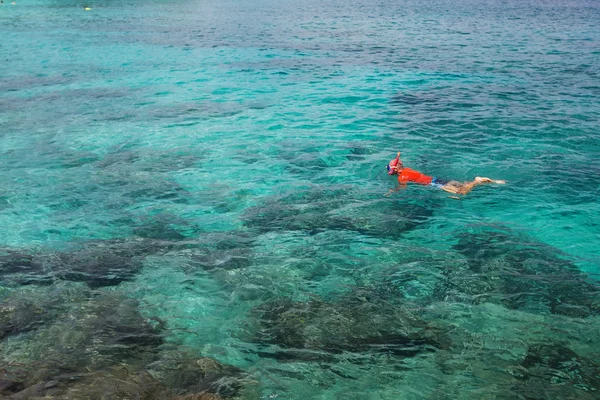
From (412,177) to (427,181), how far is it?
0.39m

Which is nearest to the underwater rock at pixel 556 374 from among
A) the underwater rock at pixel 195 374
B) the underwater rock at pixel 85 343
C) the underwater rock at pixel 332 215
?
the underwater rock at pixel 195 374

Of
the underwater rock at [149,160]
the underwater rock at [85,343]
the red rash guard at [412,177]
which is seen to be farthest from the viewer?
the underwater rock at [149,160]

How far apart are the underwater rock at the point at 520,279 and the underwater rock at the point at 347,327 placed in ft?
3.51

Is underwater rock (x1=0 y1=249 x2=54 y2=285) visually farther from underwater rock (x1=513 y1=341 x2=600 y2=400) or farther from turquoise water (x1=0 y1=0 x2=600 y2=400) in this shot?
underwater rock (x1=513 y1=341 x2=600 y2=400)

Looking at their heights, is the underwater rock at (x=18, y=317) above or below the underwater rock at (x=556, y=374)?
above

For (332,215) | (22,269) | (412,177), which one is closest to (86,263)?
(22,269)

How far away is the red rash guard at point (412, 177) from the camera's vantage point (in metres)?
12.1

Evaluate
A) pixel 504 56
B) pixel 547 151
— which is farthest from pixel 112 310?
pixel 504 56

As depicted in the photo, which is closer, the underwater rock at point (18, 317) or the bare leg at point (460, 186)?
the underwater rock at point (18, 317)

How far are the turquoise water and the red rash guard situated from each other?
215mm

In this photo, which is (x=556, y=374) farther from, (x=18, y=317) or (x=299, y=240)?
(x=18, y=317)

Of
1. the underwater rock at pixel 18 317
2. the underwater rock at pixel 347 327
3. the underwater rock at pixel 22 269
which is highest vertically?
the underwater rock at pixel 22 269

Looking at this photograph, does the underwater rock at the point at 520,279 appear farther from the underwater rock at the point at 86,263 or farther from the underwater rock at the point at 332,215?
the underwater rock at the point at 86,263

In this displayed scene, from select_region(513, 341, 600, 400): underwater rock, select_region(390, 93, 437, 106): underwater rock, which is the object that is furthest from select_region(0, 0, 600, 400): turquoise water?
select_region(390, 93, 437, 106): underwater rock
